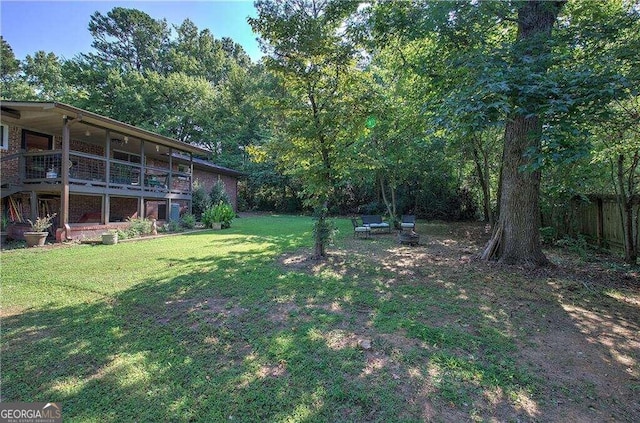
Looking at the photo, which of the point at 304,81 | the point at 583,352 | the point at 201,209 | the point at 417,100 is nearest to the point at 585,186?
the point at 417,100

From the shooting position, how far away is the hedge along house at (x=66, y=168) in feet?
31.4

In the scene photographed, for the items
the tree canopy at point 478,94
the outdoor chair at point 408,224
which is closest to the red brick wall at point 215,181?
the tree canopy at point 478,94

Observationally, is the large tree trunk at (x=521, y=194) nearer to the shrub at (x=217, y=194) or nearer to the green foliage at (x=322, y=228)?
the green foliage at (x=322, y=228)

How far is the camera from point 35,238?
8.61 m

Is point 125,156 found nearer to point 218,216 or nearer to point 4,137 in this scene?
point 4,137

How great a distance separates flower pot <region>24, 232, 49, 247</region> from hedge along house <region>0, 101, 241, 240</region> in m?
0.57

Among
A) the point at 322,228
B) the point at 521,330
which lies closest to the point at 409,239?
the point at 322,228

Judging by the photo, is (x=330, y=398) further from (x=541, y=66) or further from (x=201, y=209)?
(x=201, y=209)

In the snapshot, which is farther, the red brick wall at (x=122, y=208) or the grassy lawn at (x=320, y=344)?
the red brick wall at (x=122, y=208)

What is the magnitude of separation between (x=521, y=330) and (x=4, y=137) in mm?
15510

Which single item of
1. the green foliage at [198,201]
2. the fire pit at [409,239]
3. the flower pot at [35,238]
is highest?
the green foliage at [198,201]

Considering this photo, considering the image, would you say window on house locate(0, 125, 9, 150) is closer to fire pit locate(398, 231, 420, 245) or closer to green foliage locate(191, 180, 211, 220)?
green foliage locate(191, 180, 211, 220)

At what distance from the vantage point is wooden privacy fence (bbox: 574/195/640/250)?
819 centimetres

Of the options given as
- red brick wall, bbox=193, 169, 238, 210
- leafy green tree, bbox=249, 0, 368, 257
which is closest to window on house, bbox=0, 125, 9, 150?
red brick wall, bbox=193, 169, 238, 210
